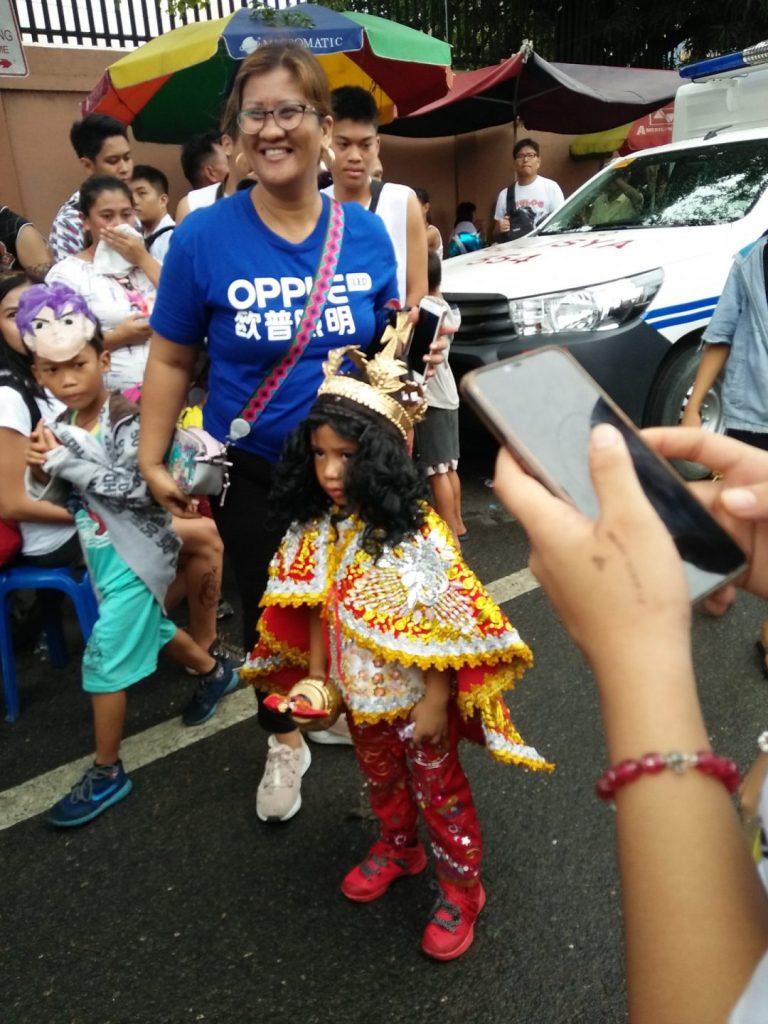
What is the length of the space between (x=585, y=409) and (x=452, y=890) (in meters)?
1.46

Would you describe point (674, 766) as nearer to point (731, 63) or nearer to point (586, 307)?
point (586, 307)

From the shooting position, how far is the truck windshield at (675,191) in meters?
4.90

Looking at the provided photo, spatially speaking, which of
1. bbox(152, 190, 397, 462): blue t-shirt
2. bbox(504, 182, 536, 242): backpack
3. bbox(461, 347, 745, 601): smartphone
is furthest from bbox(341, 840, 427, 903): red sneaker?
bbox(504, 182, 536, 242): backpack

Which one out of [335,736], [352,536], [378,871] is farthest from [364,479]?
[335,736]

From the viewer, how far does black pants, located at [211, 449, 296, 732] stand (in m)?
2.17

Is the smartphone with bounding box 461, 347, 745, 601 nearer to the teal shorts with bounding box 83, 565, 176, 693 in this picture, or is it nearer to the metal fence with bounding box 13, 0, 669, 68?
the teal shorts with bounding box 83, 565, 176, 693

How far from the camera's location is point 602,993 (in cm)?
183

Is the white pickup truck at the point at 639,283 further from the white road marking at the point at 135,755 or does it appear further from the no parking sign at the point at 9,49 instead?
the no parking sign at the point at 9,49

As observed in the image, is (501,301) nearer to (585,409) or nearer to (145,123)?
(585,409)

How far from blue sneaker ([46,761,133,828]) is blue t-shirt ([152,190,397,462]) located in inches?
47.2

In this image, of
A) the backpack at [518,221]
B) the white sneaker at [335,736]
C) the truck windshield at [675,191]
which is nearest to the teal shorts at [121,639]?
the white sneaker at [335,736]

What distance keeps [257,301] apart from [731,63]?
581 centimetres

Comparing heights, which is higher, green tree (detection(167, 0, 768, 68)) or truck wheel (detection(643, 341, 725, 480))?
green tree (detection(167, 0, 768, 68))

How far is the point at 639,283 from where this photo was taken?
174 inches
